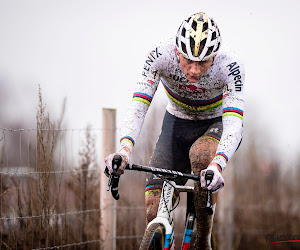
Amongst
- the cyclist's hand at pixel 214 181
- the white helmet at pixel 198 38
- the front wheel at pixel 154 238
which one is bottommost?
the front wheel at pixel 154 238

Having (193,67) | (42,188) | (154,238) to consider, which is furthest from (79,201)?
(193,67)

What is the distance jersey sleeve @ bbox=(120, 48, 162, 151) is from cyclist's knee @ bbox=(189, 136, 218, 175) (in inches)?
20.4

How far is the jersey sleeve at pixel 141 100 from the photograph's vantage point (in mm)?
4105

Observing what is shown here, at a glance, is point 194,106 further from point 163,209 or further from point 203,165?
point 163,209

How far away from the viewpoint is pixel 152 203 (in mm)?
4203

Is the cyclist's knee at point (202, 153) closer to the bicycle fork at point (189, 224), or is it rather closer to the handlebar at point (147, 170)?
the bicycle fork at point (189, 224)

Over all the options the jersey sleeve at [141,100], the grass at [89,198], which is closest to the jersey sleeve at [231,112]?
Result: the jersey sleeve at [141,100]

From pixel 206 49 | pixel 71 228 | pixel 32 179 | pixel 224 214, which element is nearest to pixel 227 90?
pixel 206 49

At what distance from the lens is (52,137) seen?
20.6 ft

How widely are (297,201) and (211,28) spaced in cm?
464

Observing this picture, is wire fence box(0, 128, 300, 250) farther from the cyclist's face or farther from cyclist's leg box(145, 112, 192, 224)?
the cyclist's face

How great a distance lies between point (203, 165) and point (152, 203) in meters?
0.53

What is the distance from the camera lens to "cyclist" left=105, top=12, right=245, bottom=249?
3.96 meters

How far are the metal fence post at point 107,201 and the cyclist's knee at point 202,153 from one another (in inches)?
106
